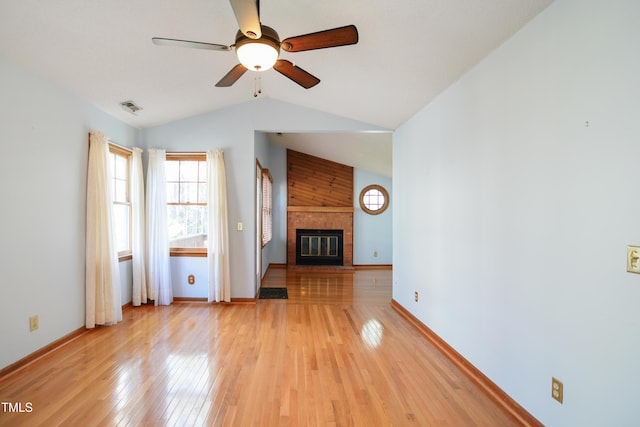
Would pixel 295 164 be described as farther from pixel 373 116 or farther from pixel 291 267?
pixel 373 116

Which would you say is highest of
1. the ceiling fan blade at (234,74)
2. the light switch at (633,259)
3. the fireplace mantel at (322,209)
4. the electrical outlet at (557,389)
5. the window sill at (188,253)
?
the ceiling fan blade at (234,74)

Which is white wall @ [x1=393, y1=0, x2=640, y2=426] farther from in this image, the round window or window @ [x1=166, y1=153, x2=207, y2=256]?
the round window

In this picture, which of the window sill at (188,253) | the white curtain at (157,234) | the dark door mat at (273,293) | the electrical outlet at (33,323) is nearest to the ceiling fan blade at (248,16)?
the electrical outlet at (33,323)

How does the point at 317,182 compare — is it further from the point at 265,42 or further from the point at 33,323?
the point at 265,42

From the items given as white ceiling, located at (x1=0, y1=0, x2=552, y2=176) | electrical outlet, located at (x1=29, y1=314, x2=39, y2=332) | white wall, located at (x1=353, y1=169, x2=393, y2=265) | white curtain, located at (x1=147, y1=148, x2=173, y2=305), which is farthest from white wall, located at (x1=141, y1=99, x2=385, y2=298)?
white wall, located at (x1=353, y1=169, x2=393, y2=265)

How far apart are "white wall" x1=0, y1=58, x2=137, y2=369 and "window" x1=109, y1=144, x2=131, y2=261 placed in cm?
70

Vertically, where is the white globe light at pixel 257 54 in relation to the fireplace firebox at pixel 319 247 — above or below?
above

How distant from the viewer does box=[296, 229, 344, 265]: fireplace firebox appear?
7.92 meters

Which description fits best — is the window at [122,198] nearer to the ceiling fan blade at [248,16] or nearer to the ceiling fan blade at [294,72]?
the ceiling fan blade at [294,72]

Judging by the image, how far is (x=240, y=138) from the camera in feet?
15.3

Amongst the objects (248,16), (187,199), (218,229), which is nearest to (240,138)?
(187,199)

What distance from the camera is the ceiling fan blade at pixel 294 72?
7.34 feet

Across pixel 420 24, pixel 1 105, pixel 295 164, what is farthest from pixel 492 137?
pixel 295 164

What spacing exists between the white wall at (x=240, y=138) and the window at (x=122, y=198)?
0.48 metres
